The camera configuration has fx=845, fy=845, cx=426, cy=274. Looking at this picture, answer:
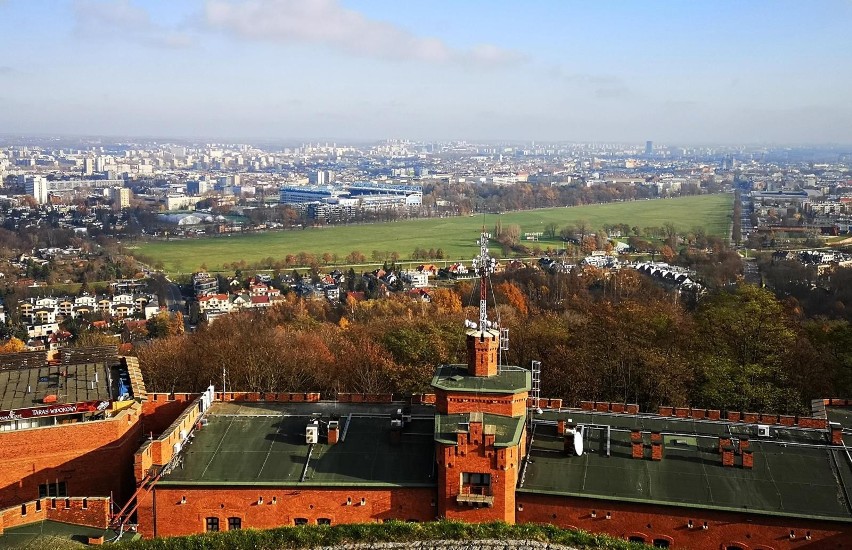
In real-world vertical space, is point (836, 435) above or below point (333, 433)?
above

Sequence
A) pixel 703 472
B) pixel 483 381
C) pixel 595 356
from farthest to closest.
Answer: pixel 595 356
pixel 483 381
pixel 703 472

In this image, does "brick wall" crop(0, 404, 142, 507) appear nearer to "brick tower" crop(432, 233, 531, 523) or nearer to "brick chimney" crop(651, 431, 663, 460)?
"brick tower" crop(432, 233, 531, 523)

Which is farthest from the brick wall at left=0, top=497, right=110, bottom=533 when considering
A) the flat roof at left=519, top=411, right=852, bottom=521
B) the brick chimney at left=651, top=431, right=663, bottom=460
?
the brick chimney at left=651, top=431, right=663, bottom=460

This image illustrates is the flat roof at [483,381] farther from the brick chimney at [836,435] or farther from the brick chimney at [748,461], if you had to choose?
the brick chimney at [836,435]

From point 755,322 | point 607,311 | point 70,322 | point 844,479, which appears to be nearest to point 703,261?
point 607,311

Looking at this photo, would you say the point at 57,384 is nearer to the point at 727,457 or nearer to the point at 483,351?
the point at 483,351

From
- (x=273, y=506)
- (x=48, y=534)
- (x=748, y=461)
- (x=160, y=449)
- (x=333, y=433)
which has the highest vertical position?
(x=748, y=461)

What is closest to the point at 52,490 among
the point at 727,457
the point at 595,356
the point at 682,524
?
the point at 682,524

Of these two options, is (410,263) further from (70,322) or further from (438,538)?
(438,538)
